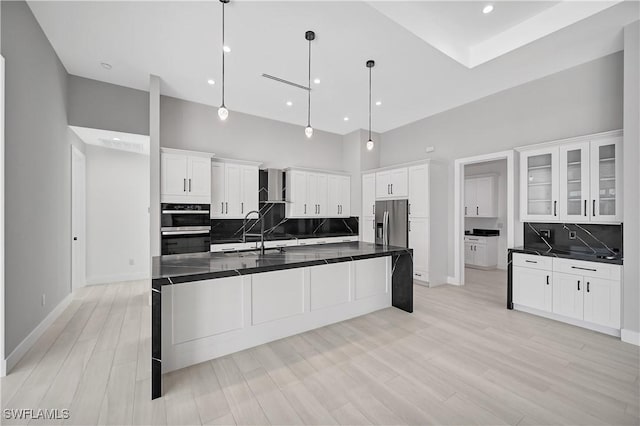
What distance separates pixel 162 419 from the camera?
→ 1735mm

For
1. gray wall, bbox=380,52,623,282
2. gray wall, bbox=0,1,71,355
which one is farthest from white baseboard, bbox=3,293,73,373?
gray wall, bbox=380,52,623,282

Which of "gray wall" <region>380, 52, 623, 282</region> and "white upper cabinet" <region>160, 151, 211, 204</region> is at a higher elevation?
"gray wall" <region>380, 52, 623, 282</region>

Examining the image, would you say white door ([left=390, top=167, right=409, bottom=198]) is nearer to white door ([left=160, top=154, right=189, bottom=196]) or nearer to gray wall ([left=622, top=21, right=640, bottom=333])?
gray wall ([left=622, top=21, right=640, bottom=333])

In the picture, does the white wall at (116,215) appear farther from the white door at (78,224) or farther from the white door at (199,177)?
the white door at (199,177)

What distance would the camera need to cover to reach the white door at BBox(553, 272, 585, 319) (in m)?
3.17

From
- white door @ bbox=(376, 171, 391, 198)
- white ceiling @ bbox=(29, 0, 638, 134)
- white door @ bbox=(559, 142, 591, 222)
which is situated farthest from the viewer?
white door @ bbox=(376, 171, 391, 198)

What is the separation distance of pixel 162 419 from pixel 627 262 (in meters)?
4.42

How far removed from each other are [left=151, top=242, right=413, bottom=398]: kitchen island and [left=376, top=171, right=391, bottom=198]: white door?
2.26 m

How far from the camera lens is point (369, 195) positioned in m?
6.08

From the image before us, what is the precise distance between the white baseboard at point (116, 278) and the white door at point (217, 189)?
2016mm

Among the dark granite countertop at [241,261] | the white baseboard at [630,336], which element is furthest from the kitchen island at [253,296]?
the white baseboard at [630,336]

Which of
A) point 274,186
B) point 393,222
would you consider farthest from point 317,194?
point 393,222

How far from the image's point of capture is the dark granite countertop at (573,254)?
9.77ft

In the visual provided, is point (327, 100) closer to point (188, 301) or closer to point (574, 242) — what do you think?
point (188, 301)
